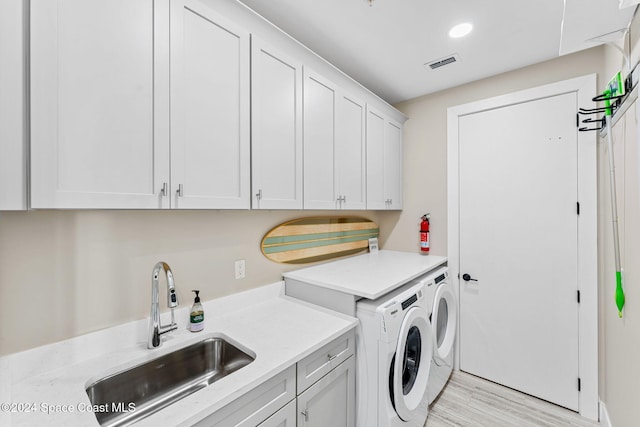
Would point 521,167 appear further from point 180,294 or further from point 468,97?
point 180,294

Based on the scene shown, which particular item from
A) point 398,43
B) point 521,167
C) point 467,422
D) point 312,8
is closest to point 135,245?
point 312,8

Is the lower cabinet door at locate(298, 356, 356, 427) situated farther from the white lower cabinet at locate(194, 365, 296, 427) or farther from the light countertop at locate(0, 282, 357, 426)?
the light countertop at locate(0, 282, 357, 426)

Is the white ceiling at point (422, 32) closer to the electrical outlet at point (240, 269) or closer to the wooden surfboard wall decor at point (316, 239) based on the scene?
the wooden surfboard wall decor at point (316, 239)

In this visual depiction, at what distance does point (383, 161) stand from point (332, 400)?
1.92 m

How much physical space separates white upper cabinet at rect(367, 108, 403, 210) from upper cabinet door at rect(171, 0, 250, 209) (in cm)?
126

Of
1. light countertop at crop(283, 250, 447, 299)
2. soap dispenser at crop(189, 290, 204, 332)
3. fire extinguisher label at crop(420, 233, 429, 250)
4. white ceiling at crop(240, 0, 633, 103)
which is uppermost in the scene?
white ceiling at crop(240, 0, 633, 103)

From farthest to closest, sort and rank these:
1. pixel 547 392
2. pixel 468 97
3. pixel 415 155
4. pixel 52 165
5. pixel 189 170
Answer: pixel 415 155 < pixel 468 97 < pixel 547 392 < pixel 189 170 < pixel 52 165

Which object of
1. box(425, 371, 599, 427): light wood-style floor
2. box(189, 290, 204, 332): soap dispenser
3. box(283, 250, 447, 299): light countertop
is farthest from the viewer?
box(425, 371, 599, 427): light wood-style floor

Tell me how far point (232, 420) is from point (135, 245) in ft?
2.93

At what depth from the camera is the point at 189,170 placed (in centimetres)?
119

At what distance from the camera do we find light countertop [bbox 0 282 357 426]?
2.89 feet

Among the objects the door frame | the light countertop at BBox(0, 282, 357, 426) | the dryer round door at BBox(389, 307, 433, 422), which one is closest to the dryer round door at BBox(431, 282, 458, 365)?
the dryer round door at BBox(389, 307, 433, 422)

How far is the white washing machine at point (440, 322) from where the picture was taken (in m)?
1.99

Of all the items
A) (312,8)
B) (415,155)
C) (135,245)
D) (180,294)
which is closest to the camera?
(135,245)
